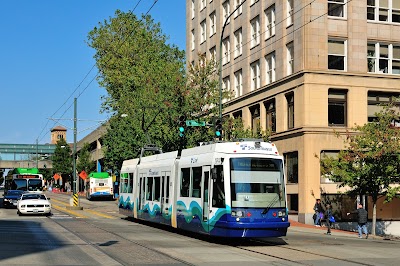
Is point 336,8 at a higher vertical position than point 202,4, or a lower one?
lower

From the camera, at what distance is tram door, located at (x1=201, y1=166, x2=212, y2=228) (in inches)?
800

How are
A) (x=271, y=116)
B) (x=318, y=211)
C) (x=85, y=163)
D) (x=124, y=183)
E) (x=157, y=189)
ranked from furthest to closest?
(x=85, y=163) < (x=271, y=116) < (x=318, y=211) < (x=124, y=183) < (x=157, y=189)

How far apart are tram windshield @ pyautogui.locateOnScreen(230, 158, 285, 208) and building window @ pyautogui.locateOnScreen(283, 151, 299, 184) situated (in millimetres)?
18903

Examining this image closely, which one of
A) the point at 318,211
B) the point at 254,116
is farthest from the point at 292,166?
the point at 254,116

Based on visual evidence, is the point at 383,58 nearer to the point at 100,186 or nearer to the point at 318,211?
the point at 318,211

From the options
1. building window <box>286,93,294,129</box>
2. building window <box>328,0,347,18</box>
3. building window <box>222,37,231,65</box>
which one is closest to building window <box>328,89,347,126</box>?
building window <box>286,93,294,129</box>

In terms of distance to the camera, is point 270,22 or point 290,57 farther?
point 270,22

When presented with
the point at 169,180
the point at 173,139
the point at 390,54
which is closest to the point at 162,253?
the point at 169,180

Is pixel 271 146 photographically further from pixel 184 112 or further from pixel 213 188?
pixel 184 112

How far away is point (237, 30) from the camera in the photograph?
164 feet

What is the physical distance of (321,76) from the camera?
124ft

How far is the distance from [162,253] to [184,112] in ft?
76.6

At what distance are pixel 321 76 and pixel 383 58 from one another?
4.99 m

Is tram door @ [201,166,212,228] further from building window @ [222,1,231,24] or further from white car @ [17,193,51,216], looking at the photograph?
building window @ [222,1,231,24]
